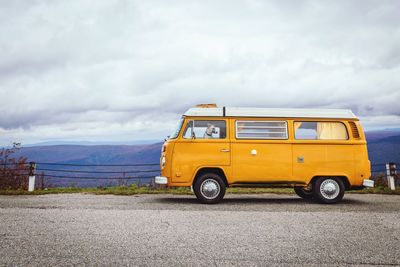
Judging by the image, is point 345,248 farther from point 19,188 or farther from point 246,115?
point 19,188

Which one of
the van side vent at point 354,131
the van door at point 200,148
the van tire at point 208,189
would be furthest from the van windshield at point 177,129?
the van side vent at point 354,131

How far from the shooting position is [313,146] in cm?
1001

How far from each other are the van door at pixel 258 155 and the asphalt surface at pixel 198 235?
1.00m

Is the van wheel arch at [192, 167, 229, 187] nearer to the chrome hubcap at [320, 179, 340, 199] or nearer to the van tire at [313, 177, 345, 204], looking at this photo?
the van tire at [313, 177, 345, 204]

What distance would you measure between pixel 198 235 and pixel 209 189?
377 cm

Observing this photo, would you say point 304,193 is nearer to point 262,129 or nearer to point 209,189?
point 262,129

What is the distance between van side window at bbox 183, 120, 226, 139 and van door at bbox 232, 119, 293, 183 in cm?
37

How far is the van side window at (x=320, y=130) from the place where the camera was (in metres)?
10.1

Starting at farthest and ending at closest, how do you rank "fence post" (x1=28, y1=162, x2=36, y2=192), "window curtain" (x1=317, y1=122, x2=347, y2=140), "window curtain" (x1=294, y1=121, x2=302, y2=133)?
"fence post" (x1=28, y1=162, x2=36, y2=192) → "window curtain" (x1=317, y1=122, x2=347, y2=140) → "window curtain" (x1=294, y1=121, x2=302, y2=133)

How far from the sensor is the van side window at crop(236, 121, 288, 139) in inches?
392

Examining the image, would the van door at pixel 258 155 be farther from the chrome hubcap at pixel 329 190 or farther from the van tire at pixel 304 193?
the van tire at pixel 304 193

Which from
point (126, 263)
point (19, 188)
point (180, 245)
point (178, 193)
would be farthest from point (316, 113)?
point (19, 188)

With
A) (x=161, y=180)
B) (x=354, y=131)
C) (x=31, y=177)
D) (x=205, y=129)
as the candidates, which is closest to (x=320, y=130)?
(x=354, y=131)

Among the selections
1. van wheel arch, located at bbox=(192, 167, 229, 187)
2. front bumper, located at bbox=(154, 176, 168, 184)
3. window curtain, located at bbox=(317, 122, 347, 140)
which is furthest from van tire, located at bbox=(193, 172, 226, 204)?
window curtain, located at bbox=(317, 122, 347, 140)
